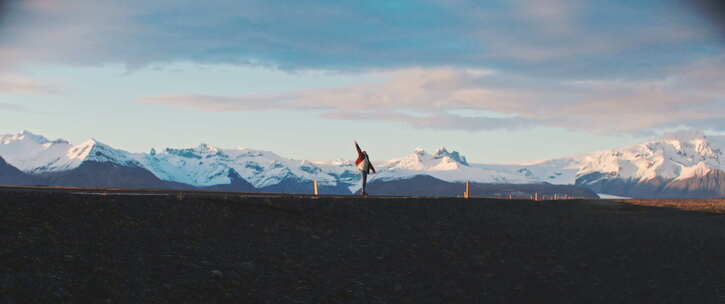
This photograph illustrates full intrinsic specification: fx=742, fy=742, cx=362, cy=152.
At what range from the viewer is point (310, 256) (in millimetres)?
24359

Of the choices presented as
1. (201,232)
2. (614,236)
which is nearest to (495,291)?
(201,232)

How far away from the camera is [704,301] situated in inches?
987

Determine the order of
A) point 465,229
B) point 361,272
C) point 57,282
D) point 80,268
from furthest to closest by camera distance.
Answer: point 465,229 → point 361,272 → point 80,268 → point 57,282

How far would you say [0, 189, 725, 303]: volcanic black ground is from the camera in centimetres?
1898

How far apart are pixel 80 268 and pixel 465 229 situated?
19.1 metres

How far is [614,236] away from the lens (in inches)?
1513

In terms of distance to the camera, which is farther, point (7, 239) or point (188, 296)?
point (7, 239)

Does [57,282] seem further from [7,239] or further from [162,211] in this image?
[162,211]

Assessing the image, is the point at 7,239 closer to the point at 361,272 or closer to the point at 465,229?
the point at 361,272

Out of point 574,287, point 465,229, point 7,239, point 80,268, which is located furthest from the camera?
point 465,229

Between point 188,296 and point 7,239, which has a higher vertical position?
point 7,239

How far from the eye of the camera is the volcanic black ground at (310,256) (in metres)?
19.0

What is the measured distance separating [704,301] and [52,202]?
874 inches

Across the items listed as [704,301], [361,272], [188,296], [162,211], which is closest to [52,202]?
[162,211]
